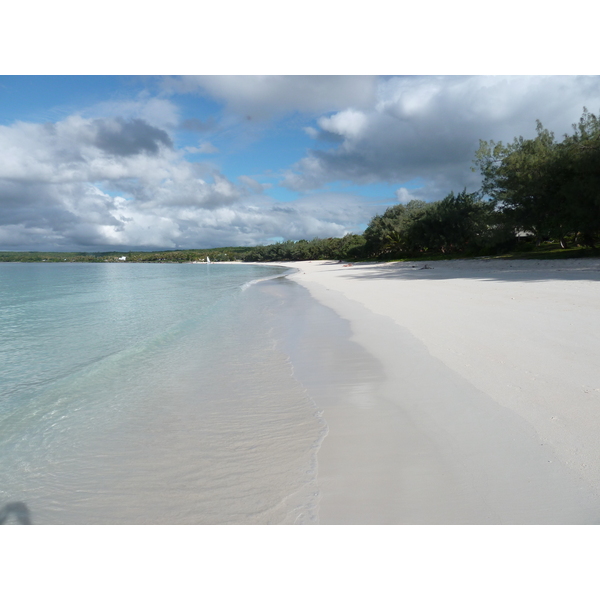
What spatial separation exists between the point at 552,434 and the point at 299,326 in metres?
8.45

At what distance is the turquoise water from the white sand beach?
47 centimetres

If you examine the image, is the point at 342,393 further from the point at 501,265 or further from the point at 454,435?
the point at 501,265

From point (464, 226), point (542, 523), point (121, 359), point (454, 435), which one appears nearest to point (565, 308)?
point (454, 435)

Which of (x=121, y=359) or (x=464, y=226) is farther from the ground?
(x=464, y=226)

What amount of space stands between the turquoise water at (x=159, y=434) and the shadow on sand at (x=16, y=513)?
48 mm

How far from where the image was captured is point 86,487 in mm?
3910

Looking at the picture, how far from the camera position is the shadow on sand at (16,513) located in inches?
136

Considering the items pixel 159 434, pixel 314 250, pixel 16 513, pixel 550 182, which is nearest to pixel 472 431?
pixel 159 434

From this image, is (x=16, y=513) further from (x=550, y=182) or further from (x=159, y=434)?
(x=550, y=182)

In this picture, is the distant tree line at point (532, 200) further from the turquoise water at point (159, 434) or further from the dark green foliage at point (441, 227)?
the turquoise water at point (159, 434)

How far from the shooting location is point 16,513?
3.55 metres

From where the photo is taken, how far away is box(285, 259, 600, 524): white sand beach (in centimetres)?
305

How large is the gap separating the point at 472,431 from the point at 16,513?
15.3ft

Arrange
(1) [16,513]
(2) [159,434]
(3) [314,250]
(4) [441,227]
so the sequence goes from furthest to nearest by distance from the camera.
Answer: (3) [314,250], (4) [441,227], (2) [159,434], (1) [16,513]
